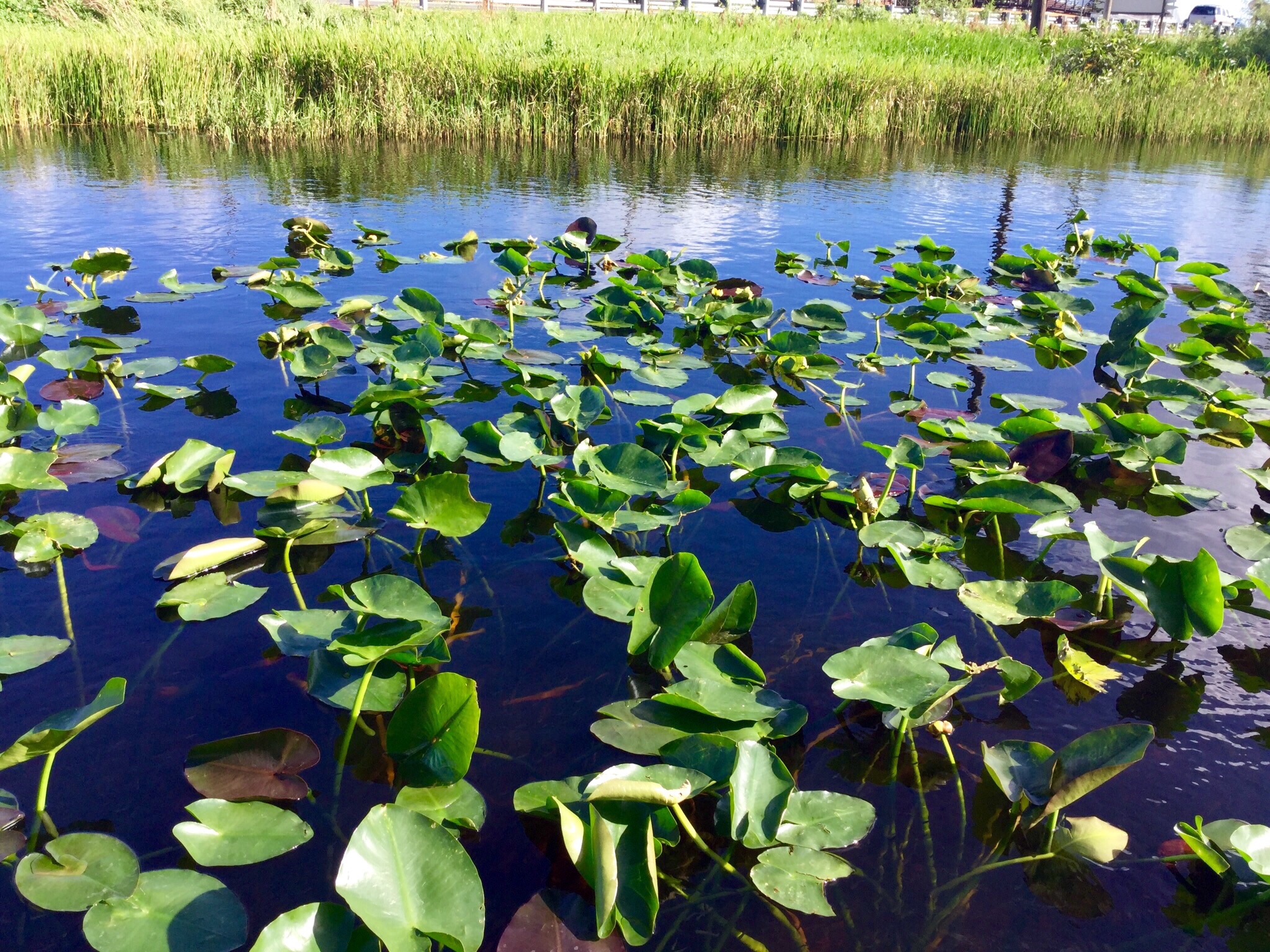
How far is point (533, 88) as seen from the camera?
8.63 meters

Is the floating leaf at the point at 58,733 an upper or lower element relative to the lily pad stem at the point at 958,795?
upper

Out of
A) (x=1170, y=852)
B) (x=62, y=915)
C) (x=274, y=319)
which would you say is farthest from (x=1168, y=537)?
(x=274, y=319)

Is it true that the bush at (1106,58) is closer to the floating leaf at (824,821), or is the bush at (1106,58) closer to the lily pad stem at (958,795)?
the lily pad stem at (958,795)

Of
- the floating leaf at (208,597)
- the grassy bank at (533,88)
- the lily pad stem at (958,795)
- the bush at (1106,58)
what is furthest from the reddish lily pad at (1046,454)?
the bush at (1106,58)

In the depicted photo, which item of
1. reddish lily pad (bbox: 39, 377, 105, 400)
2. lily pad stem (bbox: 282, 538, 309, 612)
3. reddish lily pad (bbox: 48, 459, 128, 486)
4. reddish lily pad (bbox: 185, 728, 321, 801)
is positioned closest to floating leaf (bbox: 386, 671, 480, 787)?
reddish lily pad (bbox: 185, 728, 321, 801)

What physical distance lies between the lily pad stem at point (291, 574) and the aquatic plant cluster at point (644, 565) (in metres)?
0.01

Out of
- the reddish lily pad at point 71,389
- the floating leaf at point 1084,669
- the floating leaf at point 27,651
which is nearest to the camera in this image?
the floating leaf at point 27,651

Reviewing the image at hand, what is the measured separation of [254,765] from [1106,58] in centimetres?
1427

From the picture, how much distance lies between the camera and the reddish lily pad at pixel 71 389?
2.62m

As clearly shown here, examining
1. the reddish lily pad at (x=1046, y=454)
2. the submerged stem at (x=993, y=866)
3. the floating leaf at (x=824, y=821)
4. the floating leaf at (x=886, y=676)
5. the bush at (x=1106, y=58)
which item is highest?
the bush at (x=1106, y=58)

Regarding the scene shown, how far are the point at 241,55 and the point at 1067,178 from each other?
8199 millimetres

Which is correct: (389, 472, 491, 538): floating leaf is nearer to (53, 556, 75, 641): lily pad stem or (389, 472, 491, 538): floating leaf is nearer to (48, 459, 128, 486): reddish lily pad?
(53, 556, 75, 641): lily pad stem

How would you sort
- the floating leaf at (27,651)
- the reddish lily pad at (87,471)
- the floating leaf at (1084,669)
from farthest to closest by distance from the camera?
the reddish lily pad at (87,471) < the floating leaf at (1084,669) < the floating leaf at (27,651)

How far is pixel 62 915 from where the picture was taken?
108 centimetres
